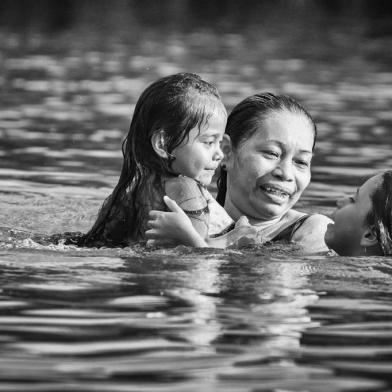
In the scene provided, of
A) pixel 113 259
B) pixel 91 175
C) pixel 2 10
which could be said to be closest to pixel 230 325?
pixel 113 259

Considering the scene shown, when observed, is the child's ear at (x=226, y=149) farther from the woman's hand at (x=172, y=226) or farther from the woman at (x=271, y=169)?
the woman's hand at (x=172, y=226)

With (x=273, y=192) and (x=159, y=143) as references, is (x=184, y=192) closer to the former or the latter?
(x=159, y=143)

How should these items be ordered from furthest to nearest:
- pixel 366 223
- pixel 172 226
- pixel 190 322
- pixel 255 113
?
pixel 255 113 → pixel 366 223 → pixel 172 226 → pixel 190 322

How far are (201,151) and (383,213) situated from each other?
1.20 meters

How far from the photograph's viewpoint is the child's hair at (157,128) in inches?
340

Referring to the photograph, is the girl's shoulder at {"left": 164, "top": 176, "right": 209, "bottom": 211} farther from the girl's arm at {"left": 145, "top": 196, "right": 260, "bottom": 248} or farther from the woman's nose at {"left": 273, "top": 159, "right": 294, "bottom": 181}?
the woman's nose at {"left": 273, "top": 159, "right": 294, "bottom": 181}

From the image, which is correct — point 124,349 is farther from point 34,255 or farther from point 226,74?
point 226,74

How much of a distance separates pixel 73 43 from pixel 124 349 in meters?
24.6

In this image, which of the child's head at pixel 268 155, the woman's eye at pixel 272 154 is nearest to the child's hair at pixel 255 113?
the child's head at pixel 268 155

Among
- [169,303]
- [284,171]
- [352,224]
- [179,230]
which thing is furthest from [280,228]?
[169,303]

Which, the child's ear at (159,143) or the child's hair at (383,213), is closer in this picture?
the child's ear at (159,143)

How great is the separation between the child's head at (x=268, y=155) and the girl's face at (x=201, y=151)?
2.12ft

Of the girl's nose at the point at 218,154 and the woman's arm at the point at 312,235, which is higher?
the girl's nose at the point at 218,154

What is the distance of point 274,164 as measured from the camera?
930 cm
